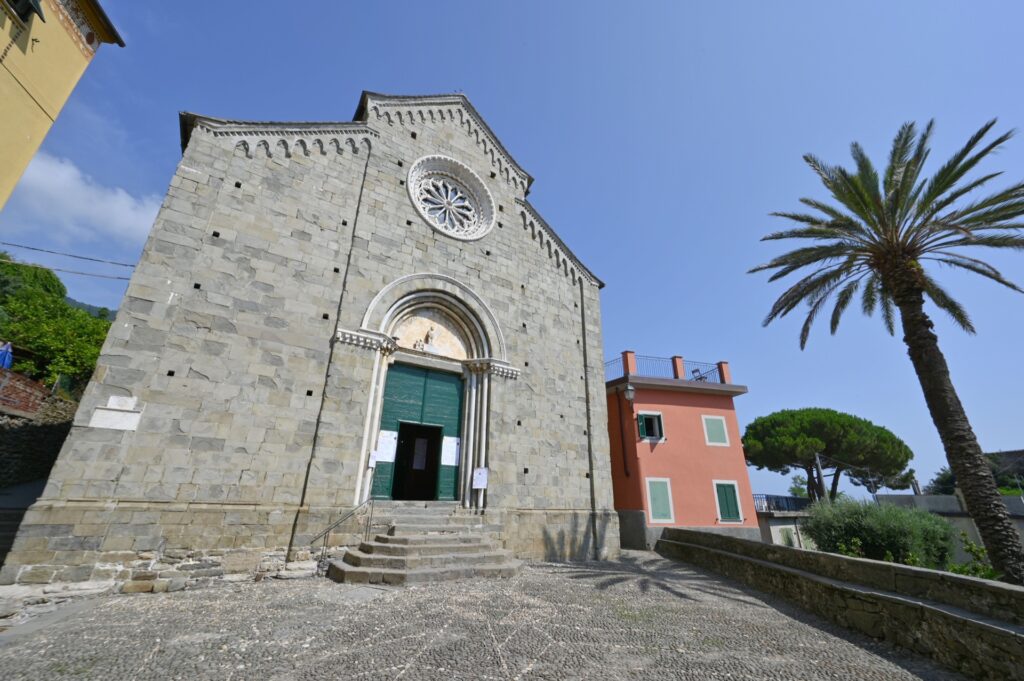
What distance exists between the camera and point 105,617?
536cm

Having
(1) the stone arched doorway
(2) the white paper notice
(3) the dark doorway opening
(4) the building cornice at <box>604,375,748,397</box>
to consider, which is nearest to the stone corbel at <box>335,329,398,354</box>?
(1) the stone arched doorway

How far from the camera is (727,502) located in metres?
16.7

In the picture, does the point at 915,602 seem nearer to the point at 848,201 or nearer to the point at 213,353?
the point at 848,201

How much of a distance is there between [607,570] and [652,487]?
694 centimetres

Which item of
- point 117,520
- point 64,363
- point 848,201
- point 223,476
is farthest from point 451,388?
point 64,363

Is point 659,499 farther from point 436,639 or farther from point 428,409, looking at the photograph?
point 436,639

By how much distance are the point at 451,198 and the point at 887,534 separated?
14.5 metres

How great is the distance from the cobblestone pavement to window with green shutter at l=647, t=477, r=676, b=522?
28.0 feet

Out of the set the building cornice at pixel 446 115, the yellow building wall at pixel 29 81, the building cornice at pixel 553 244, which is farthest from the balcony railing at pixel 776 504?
the yellow building wall at pixel 29 81

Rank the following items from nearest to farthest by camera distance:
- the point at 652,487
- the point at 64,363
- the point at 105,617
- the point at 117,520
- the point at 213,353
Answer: the point at 105,617
the point at 117,520
the point at 213,353
the point at 652,487
the point at 64,363

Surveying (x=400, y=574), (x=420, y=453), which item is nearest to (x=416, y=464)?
(x=420, y=453)

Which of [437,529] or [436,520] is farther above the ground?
[436,520]

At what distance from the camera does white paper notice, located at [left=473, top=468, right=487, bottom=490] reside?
10.7 m

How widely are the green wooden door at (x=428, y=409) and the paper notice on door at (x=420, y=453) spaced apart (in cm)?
220
